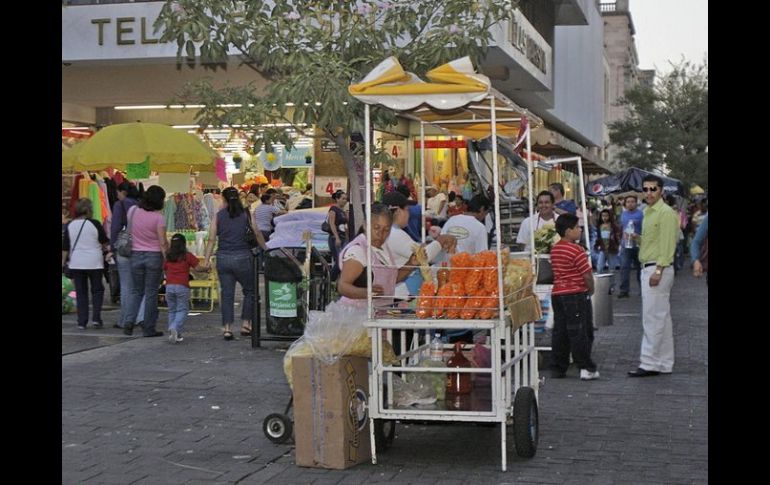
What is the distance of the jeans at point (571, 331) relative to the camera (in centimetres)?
1054

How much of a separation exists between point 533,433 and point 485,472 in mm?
493

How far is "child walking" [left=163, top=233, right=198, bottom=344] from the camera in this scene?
13.0 metres

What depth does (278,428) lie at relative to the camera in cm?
773

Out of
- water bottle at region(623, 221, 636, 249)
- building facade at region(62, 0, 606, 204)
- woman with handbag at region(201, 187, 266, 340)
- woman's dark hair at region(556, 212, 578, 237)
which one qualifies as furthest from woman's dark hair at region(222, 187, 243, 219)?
water bottle at region(623, 221, 636, 249)

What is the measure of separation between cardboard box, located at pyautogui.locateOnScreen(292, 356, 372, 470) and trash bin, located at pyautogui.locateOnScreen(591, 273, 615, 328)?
6.24 metres

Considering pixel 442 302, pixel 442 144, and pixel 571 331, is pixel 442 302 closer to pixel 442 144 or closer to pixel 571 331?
pixel 571 331

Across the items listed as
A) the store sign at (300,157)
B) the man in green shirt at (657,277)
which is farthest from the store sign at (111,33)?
the man in green shirt at (657,277)

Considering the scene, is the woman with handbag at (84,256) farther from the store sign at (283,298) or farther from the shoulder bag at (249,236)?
the store sign at (283,298)

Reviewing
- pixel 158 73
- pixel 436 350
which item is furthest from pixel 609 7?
pixel 436 350

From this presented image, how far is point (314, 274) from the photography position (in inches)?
473

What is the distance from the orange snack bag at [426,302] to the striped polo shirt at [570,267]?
368cm

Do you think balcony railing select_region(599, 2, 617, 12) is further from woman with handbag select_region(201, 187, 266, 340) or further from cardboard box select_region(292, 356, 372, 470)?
cardboard box select_region(292, 356, 372, 470)
